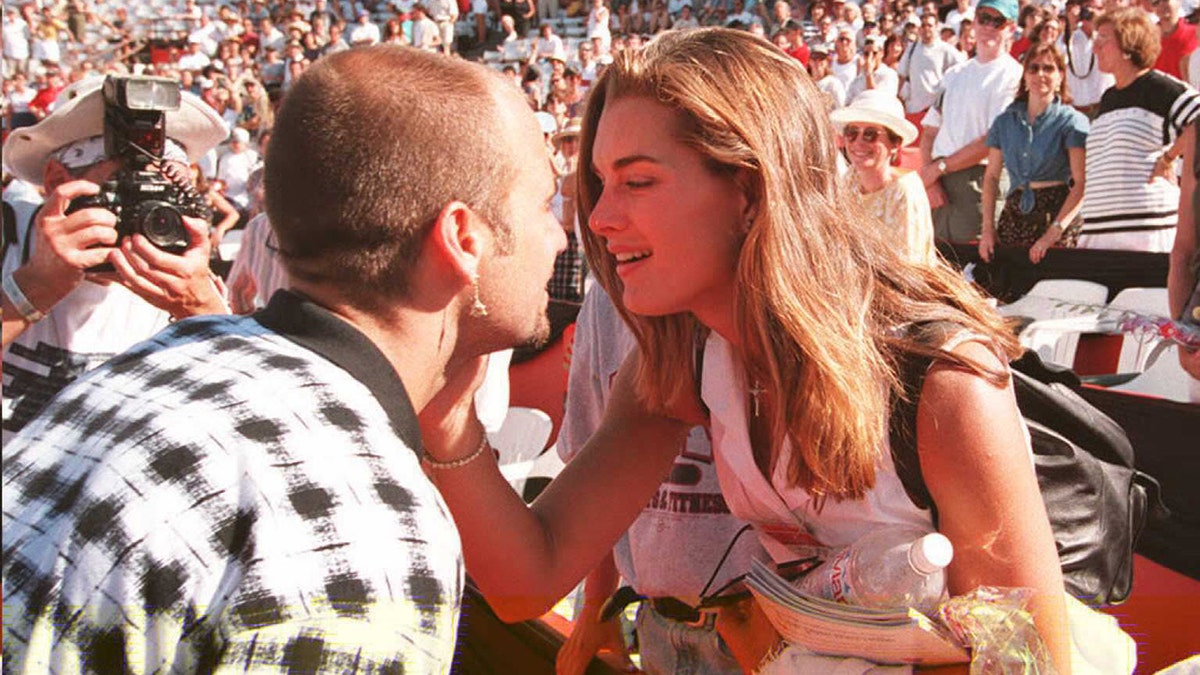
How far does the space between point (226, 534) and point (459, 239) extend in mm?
506

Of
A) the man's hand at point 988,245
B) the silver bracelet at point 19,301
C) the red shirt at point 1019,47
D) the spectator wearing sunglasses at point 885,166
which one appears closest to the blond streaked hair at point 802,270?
the silver bracelet at point 19,301

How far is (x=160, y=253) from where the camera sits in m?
2.10

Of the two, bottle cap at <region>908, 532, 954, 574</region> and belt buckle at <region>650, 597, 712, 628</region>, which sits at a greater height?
bottle cap at <region>908, 532, 954, 574</region>

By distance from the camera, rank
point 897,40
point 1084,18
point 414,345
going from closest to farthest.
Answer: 1. point 414,345
2. point 1084,18
3. point 897,40

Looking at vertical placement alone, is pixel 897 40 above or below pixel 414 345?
below

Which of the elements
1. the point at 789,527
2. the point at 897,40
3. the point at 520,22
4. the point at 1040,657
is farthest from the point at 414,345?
the point at 520,22

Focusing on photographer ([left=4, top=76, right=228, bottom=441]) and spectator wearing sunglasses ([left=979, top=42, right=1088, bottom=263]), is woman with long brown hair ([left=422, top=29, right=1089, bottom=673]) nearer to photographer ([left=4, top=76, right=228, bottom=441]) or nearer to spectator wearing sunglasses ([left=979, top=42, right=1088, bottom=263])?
photographer ([left=4, top=76, right=228, bottom=441])

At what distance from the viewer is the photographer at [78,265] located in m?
2.12

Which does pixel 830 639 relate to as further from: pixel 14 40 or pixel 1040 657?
pixel 14 40

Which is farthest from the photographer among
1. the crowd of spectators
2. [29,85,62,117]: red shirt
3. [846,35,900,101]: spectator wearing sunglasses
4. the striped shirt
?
[29,85,62,117]: red shirt

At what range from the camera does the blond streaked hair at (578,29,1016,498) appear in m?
1.53

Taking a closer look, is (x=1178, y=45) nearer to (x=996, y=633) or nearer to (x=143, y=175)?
(x=143, y=175)

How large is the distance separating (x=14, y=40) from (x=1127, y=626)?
18.5 metres

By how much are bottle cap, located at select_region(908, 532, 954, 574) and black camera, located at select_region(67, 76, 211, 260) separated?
149 cm
